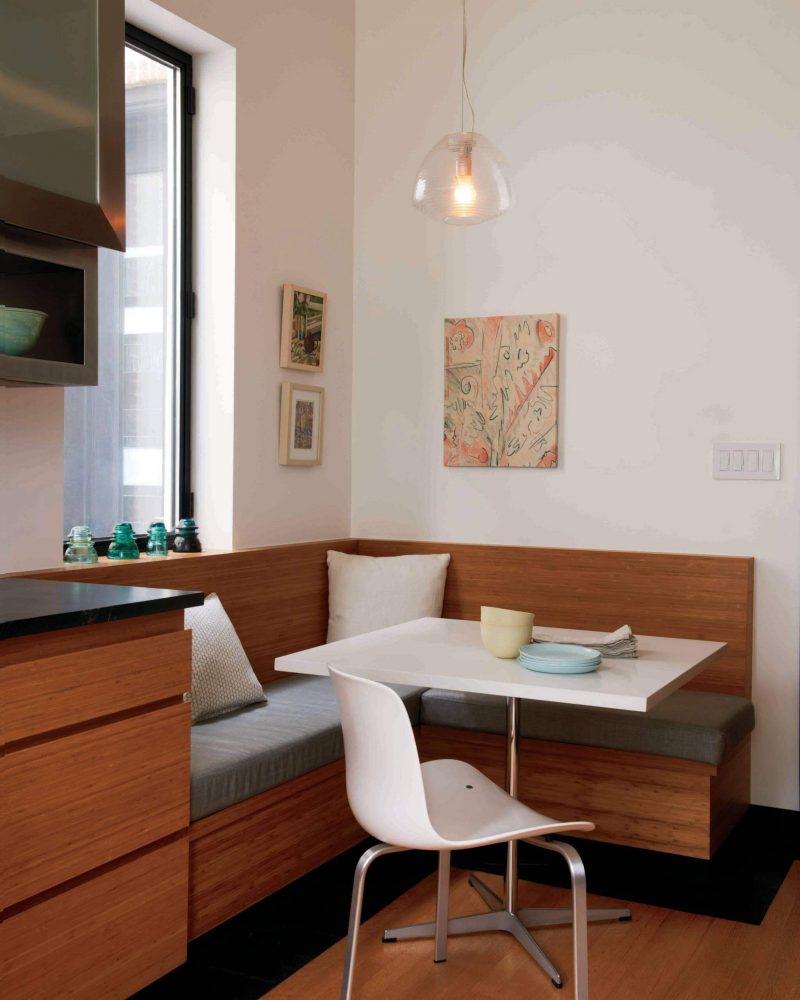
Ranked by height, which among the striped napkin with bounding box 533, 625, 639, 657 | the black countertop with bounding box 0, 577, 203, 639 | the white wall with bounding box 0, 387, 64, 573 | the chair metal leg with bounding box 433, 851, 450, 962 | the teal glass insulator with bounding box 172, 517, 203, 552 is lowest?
the chair metal leg with bounding box 433, 851, 450, 962

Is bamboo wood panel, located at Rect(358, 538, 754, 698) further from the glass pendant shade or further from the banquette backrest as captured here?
the glass pendant shade

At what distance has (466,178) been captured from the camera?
8.91 ft

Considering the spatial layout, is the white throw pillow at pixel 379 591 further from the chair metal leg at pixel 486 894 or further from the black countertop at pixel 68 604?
the black countertop at pixel 68 604

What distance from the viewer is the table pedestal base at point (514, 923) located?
2.53 m

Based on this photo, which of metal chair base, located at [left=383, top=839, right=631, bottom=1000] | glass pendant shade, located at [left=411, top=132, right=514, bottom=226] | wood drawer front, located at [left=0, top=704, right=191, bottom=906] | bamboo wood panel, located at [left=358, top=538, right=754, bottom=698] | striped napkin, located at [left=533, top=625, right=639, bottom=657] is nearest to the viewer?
wood drawer front, located at [left=0, top=704, right=191, bottom=906]

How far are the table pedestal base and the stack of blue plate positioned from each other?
646 millimetres

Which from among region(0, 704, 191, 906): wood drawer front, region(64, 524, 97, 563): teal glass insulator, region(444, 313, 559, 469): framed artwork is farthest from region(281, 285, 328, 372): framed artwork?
region(0, 704, 191, 906): wood drawer front

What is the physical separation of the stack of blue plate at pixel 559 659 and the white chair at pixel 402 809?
0.30m

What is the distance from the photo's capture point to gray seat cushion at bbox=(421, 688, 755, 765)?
3.05m

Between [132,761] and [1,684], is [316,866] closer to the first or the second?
[132,761]

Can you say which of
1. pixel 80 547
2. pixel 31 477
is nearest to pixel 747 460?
pixel 80 547

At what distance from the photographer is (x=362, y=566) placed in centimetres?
390

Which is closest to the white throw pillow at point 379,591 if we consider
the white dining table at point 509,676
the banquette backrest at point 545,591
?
the banquette backrest at point 545,591

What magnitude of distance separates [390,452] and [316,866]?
1.78 m
